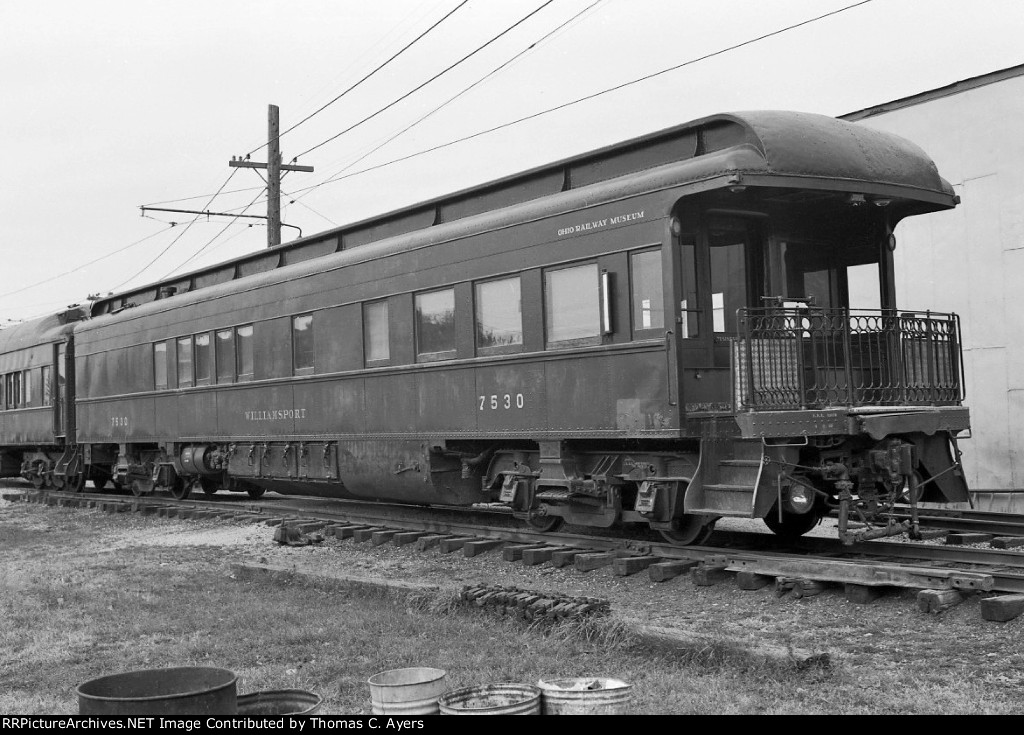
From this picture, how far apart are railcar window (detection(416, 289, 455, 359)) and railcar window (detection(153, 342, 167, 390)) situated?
763 cm

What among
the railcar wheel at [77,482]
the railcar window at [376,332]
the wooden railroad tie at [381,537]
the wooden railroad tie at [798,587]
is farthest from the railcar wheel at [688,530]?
the railcar wheel at [77,482]

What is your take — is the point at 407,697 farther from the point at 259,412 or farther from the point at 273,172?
the point at 273,172

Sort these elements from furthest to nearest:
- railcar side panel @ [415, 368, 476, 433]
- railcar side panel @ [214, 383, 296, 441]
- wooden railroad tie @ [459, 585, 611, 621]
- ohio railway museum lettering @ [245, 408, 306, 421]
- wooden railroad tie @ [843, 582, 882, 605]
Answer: railcar side panel @ [214, 383, 296, 441] → ohio railway museum lettering @ [245, 408, 306, 421] → railcar side panel @ [415, 368, 476, 433] → wooden railroad tie @ [843, 582, 882, 605] → wooden railroad tie @ [459, 585, 611, 621]

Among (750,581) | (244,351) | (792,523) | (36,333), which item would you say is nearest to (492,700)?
(750,581)

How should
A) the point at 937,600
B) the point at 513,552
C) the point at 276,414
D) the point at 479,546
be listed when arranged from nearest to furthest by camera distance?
the point at 937,600
the point at 513,552
the point at 479,546
the point at 276,414

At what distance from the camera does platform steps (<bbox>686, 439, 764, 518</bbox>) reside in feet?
29.5

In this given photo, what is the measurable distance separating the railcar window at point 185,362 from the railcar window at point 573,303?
8921mm

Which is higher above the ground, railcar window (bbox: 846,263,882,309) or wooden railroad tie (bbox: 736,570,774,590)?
railcar window (bbox: 846,263,882,309)

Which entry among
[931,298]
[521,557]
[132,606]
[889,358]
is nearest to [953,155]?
[931,298]

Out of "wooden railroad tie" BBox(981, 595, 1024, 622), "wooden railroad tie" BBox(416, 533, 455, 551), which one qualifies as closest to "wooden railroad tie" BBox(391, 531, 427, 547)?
"wooden railroad tie" BBox(416, 533, 455, 551)

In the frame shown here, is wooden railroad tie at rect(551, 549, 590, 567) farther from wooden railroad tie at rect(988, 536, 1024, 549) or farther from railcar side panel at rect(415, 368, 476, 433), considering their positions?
wooden railroad tie at rect(988, 536, 1024, 549)

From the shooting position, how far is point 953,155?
15.4 meters

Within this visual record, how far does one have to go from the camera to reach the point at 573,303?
34.4ft

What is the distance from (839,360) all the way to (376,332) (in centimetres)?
571
